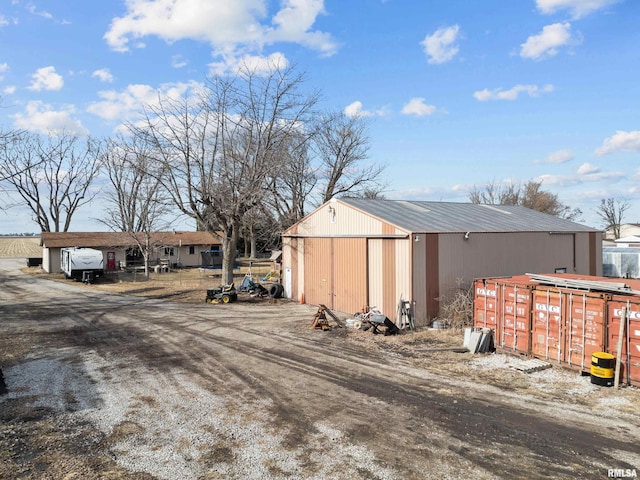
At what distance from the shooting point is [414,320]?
15.9 m

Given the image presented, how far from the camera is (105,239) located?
1748 inches

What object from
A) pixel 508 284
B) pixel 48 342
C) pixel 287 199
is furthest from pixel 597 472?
pixel 287 199

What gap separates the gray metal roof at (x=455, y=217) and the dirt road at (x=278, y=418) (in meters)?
6.51

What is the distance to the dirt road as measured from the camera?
621 cm

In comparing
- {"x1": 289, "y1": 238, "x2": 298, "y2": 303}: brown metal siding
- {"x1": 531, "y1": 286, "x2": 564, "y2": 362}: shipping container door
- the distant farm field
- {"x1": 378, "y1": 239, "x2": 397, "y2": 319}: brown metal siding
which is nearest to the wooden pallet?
{"x1": 531, "y1": 286, "x2": 564, "y2": 362}: shipping container door

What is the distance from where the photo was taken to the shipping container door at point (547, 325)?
11.2 m

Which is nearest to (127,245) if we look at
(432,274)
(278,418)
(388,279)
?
(388,279)

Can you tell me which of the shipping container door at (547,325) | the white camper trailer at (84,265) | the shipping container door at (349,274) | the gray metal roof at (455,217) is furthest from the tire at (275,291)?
the white camper trailer at (84,265)

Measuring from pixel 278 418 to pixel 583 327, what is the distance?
25.3 feet

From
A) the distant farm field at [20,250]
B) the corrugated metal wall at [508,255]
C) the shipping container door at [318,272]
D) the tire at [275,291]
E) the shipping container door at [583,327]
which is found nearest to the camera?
the shipping container door at [583,327]

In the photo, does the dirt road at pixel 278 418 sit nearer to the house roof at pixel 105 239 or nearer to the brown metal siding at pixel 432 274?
the brown metal siding at pixel 432 274

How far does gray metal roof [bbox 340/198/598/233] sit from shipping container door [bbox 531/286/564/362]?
529 centimetres

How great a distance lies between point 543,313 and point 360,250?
794cm

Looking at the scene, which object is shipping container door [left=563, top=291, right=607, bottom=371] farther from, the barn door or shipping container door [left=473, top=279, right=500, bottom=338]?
the barn door
